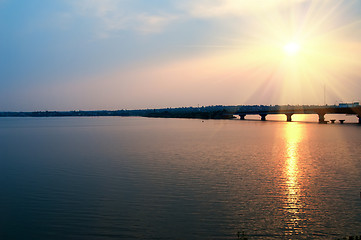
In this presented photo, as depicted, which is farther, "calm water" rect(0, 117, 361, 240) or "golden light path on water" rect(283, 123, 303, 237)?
"golden light path on water" rect(283, 123, 303, 237)

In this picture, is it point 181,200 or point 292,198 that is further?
point 292,198

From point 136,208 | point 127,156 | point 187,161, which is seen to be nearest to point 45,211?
point 136,208

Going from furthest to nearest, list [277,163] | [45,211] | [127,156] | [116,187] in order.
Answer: [127,156] → [277,163] → [116,187] → [45,211]

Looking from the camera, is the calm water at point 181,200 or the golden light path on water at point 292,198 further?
the golden light path on water at point 292,198

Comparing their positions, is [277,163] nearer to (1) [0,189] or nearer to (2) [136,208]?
(2) [136,208]

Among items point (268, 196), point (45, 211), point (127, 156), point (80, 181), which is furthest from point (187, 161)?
point (45, 211)

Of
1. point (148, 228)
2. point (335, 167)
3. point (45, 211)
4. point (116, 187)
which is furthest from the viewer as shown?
point (335, 167)

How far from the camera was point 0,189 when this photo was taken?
91.2 ft

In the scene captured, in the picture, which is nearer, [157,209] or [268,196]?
[157,209]

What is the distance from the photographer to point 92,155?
49.2 meters

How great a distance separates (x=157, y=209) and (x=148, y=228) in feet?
11.1

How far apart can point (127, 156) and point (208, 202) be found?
26.1 meters

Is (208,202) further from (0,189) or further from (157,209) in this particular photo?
(0,189)

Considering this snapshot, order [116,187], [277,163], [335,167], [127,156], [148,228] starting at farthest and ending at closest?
[127,156] < [277,163] < [335,167] < [116,187] < [148,228]
